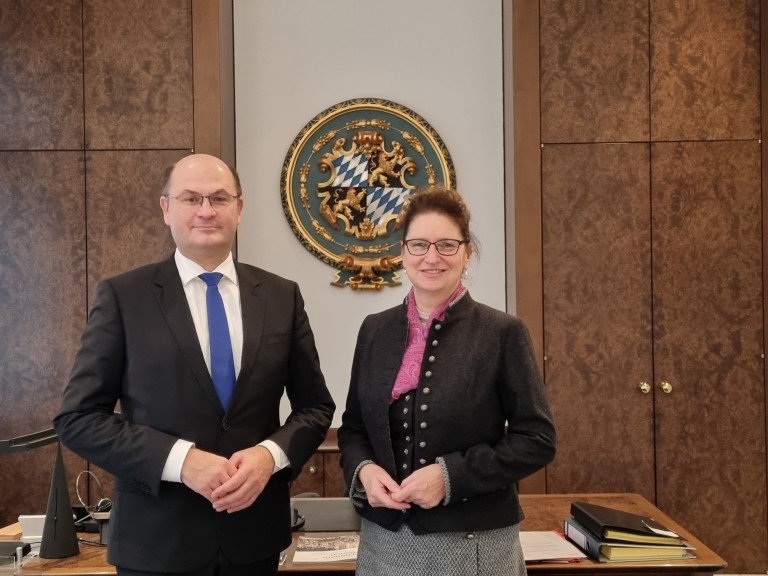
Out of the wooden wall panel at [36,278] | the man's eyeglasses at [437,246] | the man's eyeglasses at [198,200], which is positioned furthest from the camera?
the wooden wall panel at [36,278]

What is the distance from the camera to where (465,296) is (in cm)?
181

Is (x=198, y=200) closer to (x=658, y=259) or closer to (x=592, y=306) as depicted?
(x=592, y=306)

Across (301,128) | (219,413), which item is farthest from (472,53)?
(219,413)

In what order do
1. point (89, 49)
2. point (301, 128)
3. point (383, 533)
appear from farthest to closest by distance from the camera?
1. point (301, 128)
2. point (89, 49)
3. point (383, 533)

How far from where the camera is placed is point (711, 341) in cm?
372

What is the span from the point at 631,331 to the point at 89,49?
297 centimetres

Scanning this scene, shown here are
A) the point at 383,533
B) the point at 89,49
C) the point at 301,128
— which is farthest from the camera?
the point at 301,128

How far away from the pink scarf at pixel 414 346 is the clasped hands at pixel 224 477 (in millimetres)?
353

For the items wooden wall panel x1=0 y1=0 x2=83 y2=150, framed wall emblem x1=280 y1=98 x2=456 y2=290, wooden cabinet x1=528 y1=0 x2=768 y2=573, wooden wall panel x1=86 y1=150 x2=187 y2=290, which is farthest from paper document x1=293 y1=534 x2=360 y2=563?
wooden wall panel x1=0 y1=0 x2=83 y2=150

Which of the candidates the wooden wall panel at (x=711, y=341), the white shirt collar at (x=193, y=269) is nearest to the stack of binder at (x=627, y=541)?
the white shirt collar at (x=193, y=269)

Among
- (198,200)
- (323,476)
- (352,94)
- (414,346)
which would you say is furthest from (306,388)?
(352,94)

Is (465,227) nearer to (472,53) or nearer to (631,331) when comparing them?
(631,331)

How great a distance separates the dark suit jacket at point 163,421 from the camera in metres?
1.70

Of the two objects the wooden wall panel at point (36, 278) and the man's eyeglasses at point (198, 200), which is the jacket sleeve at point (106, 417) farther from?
the wooden wall panel at point (36, 278)
